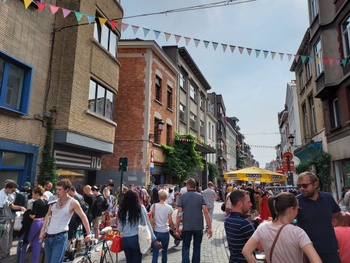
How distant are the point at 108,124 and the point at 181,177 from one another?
881 cm

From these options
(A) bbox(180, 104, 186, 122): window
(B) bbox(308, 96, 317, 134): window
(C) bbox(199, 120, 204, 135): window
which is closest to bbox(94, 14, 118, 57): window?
(A) bbox(180, 104, 186, 122): window

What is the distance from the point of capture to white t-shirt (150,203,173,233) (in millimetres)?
5035

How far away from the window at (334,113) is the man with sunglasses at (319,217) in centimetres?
1248

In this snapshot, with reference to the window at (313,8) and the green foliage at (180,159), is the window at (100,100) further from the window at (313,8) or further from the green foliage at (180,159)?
the window at (313,8)

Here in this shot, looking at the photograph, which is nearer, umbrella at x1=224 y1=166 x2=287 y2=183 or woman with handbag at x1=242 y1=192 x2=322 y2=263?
woman with handbag at x1=242 y1=192 x2=322 y2=263

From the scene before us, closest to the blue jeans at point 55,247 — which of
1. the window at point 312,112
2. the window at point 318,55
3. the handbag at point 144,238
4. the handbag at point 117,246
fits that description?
the handbag at point 117,246

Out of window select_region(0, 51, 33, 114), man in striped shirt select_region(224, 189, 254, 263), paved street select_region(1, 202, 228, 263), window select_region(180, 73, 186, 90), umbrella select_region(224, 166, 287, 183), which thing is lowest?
paved street select_region(1, 202, 228, 263)

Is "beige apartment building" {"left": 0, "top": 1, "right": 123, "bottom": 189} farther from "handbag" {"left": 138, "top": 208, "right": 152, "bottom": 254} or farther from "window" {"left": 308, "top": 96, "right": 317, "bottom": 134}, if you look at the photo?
"window" {"left": 308, "top": 96, "right": 317, "bottom": 134}

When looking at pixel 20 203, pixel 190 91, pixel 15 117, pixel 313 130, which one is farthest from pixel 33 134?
pixel 190 91

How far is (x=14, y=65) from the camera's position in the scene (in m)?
8.79

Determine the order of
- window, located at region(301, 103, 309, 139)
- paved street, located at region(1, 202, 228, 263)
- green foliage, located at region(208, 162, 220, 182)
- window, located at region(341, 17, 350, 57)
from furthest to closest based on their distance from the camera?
green foliage, located at region(208, 162, 220, 182), window, located at region(301, 103, 309, 139), window, located at region(341, 17, 350, 57), paved street, located at region(1, 202, 228, 263)

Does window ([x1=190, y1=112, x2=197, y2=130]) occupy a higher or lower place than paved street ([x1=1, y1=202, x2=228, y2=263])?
higher

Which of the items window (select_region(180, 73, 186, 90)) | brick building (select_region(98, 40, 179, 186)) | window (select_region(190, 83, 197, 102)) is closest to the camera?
brick building (select_region(98, 40, 179, 186))

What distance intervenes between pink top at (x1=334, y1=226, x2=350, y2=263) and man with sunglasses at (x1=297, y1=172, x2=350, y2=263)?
2.3 inches
